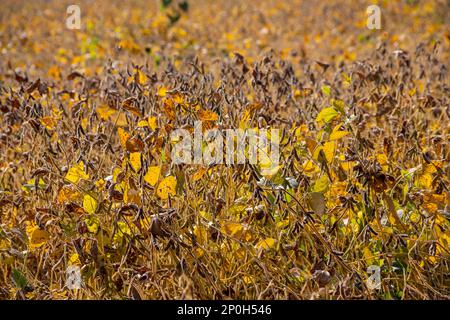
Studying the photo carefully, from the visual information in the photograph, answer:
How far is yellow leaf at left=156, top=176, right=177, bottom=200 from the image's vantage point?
202 cm

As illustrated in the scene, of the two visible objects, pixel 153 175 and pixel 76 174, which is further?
pixel 76 174

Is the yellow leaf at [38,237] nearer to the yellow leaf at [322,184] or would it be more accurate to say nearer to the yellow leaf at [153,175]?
the yellow leaf at [153,175]

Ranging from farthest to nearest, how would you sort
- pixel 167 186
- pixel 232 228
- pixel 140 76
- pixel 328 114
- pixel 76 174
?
1. pixel 140 76
2. pixel 328 114
3. pixel 76 174
4. pixel 167 186
5. pixel 232 228

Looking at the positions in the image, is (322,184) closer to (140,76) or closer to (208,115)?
(208,115)

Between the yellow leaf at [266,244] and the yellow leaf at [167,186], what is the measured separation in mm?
320

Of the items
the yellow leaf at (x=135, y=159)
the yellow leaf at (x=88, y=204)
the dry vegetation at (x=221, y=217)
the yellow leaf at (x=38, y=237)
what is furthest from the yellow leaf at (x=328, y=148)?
the yellow leaf at (x=38, y=237)

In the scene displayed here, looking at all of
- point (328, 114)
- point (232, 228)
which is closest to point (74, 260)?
point (232, 228)

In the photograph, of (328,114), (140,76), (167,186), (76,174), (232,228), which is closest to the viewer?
(232,228)

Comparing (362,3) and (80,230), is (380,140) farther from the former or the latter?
(362,3)

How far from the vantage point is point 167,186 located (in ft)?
6.70

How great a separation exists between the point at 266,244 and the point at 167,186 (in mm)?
362

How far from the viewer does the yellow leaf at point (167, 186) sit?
6.63 feet
